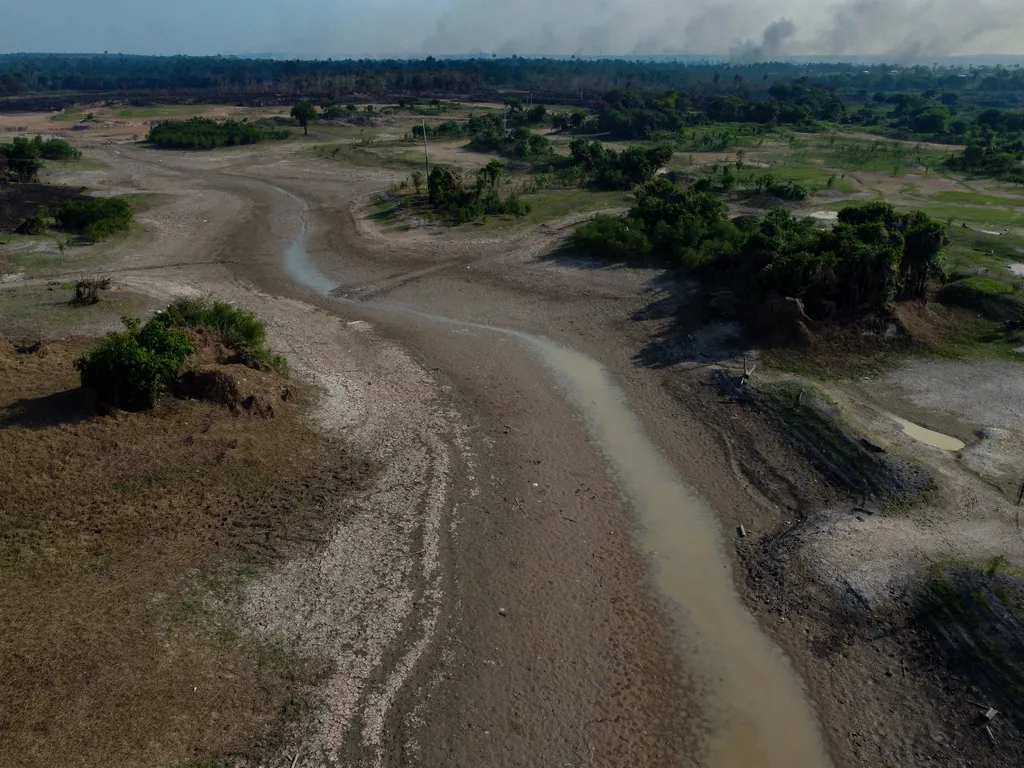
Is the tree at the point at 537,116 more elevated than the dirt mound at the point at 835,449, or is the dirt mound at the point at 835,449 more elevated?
the tree at the point at 537,116

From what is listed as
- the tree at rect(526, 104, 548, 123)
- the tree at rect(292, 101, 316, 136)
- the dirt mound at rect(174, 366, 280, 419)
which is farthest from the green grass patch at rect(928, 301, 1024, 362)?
the tree at rect(526, 104, 548, 123)

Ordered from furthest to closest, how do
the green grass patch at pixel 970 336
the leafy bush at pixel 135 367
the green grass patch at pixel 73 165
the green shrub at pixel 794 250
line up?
1. the green grass patch at pixel 73 165
2. the green shrub at pixel 794 250
3. the green grass patch at pixel 970 336
4. the leafy bush at pixel 135 367

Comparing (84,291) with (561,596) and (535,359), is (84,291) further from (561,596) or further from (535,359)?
(561,596)

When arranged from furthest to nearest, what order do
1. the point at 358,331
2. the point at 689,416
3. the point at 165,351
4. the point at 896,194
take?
the point at 896,194
the point at 358,331
the point at 689,416
the point at 165,351

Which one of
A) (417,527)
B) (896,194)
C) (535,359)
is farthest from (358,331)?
(896,194)

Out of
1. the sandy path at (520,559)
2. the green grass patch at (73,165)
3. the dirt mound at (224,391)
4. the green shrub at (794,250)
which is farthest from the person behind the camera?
the green grass patch at (73,165)

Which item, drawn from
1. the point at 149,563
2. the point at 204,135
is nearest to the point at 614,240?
the point at 149,563

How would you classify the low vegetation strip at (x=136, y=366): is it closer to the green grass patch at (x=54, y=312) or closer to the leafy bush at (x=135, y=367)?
the leafy bush at (x=135, y=367)

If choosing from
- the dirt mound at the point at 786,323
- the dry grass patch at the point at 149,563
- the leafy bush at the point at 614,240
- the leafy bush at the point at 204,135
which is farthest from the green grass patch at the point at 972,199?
the leafy bush at the point at 204,135
